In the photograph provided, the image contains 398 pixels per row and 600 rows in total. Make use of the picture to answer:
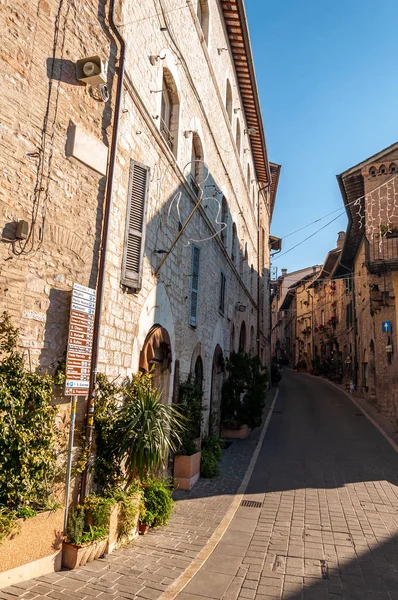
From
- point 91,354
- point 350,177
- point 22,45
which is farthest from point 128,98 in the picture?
point 350,177

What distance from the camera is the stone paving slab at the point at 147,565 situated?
426 centimetres

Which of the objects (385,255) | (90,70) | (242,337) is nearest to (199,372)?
(90,70)

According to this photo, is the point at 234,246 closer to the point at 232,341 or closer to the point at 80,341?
the point at 232,341

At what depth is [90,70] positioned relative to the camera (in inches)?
221

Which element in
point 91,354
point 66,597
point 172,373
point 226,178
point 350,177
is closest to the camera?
point 66,597

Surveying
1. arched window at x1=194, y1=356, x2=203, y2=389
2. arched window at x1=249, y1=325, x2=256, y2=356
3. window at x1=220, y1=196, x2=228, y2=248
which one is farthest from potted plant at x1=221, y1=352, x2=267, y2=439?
arched window at x1=249, y1=325, x2=256, y2=356

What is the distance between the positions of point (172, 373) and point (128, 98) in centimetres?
490

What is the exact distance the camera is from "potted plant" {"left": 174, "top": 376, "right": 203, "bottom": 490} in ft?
27.3

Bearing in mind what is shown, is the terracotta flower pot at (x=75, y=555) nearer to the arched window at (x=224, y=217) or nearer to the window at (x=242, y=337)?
the arched window at (x=224, y=217)

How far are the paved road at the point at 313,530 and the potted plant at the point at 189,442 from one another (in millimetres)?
1193

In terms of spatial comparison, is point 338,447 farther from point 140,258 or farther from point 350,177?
point 350,177

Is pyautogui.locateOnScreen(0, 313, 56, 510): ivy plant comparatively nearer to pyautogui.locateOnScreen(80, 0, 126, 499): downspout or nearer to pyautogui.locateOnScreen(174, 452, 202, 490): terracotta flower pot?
pyautogui.locateOnScreen(80, 0, 126, 499): downspout

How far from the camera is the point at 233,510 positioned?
7.31m

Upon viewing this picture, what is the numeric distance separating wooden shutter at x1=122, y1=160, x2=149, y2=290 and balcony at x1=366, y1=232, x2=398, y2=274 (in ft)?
39.2
